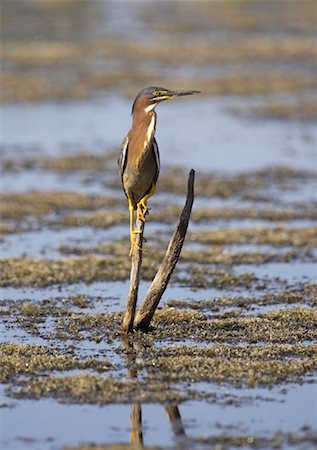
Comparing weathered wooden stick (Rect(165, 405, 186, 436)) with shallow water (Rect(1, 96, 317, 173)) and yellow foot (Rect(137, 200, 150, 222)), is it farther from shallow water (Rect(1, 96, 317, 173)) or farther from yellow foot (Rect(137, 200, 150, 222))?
shallow water (Rect(1, 96, 317, 173))

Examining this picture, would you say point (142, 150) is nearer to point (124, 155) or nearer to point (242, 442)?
point (124, 155)

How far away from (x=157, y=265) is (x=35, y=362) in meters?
5.79

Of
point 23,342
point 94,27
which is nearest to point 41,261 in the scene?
point 23,342

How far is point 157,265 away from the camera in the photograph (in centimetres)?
1647

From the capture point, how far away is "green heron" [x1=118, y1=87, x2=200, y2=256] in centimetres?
1138

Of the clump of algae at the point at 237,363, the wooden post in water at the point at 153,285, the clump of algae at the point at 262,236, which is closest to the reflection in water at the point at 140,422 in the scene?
the clump of algae at the point at 237,363

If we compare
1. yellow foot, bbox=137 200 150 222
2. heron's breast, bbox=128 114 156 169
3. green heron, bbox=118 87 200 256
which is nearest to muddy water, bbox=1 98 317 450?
yellow foot, bbox=137 200 150 222

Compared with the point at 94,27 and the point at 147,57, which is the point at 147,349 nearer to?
the point at 147,57

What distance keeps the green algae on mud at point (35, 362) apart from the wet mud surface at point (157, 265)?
1.0 inches

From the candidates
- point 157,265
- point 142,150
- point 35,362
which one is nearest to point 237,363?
point 35,362

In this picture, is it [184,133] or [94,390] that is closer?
[94,390]

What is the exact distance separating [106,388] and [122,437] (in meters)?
1.12

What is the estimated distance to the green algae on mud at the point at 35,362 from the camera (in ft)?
34.9

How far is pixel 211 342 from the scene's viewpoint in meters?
11.9
